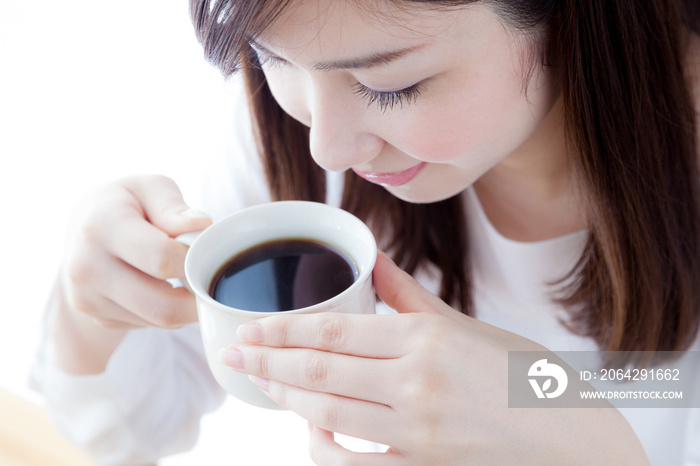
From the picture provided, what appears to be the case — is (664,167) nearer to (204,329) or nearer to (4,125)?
(204,329)

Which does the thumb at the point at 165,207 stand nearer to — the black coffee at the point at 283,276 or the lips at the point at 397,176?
the black coffee at the point at 283,276

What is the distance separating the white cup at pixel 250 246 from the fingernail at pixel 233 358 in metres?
0.01

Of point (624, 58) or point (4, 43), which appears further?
point (4, 43)

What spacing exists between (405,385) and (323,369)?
9 cm

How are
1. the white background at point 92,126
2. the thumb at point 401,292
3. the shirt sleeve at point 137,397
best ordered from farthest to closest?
the white background at point 92,126 → the shirt sleeve at point 137,397 → the thumb at point 401,292

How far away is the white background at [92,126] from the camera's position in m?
1.48

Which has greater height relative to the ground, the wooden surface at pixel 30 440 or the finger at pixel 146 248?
the finger at pixel 146 248

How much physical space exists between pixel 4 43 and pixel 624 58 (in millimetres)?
1301

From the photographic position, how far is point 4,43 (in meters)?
1.45

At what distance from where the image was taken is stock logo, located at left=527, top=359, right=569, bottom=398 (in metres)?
0.74

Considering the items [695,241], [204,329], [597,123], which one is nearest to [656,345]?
[695,241]

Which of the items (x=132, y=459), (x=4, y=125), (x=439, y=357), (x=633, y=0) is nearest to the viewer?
(x=439, y=357)

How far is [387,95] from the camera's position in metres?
0.73

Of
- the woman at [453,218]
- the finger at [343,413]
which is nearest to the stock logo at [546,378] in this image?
the woman at [453,218]
